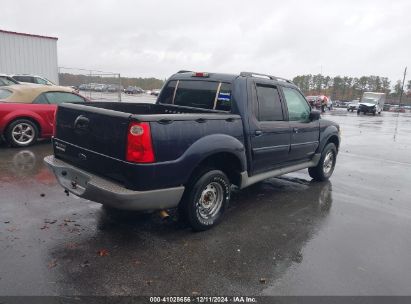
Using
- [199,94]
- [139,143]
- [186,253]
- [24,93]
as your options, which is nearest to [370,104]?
[24,93]

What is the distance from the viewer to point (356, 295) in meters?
3.10

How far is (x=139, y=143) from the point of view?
134 inches

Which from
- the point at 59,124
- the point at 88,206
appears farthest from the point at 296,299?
the point at 59,124

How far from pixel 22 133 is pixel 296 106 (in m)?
6.54

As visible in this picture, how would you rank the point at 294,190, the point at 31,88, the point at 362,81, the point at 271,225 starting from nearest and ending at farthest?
the point at 271,225, the point at 294,190, the point at 31,88, the point at 362,81

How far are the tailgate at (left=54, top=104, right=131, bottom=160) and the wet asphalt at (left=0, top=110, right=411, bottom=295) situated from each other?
1.01 m

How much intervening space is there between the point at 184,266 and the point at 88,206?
2.07 m

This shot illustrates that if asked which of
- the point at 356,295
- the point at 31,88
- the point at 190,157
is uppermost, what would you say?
the point at 31,88

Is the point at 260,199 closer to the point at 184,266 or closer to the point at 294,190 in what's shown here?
the point at 294,190

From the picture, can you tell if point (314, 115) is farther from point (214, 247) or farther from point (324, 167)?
point (214, 247)

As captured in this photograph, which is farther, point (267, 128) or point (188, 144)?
point (267, 128)

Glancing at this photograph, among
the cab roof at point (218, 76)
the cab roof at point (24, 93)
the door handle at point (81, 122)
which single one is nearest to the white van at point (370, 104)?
the cab roof at point (218, 76)

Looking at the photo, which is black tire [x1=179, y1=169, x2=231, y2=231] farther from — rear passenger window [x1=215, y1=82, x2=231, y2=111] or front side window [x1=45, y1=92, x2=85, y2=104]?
front side window [x1=45, y1=92, x2=85, y2=104]

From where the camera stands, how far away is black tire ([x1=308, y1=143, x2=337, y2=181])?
671cm
